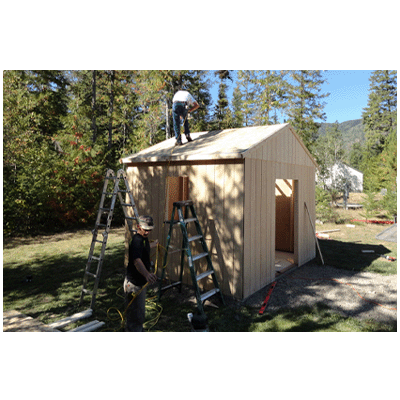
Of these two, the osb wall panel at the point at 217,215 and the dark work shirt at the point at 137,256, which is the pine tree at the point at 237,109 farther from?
the dark work shirt at the point at 137,256

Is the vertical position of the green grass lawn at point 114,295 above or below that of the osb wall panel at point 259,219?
below

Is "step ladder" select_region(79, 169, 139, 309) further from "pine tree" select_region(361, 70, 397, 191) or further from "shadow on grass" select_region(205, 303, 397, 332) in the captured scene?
"pine tree" select_region(361, 70, 397, 191)

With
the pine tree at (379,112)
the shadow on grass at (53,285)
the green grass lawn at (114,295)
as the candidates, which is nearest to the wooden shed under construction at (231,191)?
the green grass lawn at (114,295)

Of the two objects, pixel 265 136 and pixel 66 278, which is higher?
pixel 265 136

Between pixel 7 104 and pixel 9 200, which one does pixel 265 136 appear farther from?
pixel 9 200

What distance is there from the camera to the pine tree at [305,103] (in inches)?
699

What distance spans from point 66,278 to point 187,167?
406 cm

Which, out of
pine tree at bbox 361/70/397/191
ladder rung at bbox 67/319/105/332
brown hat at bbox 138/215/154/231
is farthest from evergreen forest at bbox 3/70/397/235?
pine tree at bbox 361/70/397/191

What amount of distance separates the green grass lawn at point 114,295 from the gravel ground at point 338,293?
272mm

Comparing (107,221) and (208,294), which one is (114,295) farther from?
(208,294)

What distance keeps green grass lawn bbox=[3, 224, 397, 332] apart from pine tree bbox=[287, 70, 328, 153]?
31.7 feet

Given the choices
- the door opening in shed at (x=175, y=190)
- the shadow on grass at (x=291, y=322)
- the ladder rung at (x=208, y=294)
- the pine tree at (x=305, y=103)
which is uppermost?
the pine tree at (x=305, y=103)

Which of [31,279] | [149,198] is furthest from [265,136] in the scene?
[31,279]

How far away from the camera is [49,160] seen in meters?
12.5
